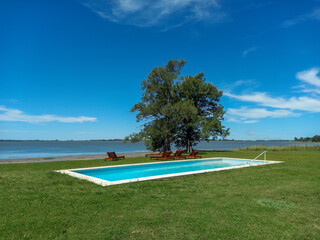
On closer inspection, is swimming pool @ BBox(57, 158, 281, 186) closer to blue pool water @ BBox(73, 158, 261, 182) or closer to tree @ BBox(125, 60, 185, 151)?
blue pool water @ BBox(73, 158, 261, 182)

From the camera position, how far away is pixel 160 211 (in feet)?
14.7

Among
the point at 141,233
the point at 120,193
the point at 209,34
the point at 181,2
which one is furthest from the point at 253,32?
the point at 141,233

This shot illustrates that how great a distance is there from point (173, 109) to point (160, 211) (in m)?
17.7

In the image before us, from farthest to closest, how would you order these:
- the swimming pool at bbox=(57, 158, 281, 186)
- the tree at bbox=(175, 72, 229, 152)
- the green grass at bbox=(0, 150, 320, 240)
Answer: the tree at bbox=(175, 72, 229, 152) < the swimming pool at bbox=(57, 158, 281, 186) < the green grass at bbox=(0, 150, 320, 240)

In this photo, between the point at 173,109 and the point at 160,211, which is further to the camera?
the point at 173,109

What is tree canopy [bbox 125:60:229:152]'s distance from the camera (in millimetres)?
22078

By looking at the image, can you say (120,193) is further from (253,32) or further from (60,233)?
(253,32)

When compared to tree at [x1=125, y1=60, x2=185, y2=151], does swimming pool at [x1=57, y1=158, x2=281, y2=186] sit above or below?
below

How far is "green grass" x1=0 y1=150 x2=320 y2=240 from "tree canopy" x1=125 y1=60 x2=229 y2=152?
15080 mm

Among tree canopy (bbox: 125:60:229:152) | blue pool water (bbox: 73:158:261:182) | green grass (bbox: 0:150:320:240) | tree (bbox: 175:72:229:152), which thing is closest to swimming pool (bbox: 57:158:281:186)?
blue pool water (bbox: 73:158:261:182)

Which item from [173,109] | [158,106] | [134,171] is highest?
[158,106]

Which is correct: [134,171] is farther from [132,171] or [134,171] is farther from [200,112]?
[200,112]

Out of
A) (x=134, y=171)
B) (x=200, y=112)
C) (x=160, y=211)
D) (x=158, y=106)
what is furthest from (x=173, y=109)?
(x=160, y=211)

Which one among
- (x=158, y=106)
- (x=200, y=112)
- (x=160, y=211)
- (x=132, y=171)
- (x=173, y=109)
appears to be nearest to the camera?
(x=160, y=211)
